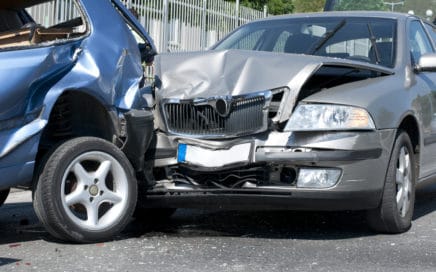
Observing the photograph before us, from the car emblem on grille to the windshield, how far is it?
1.37 metres

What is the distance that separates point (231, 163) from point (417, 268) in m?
1.39

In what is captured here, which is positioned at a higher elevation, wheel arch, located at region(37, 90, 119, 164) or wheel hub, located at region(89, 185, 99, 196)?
wheel arch, located at region(37, 90, 119, 164)

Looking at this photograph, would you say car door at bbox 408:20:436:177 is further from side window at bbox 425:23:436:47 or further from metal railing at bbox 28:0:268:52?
metal railing at bbox 28:0:268:52

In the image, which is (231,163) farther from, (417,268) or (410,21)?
(410,21)

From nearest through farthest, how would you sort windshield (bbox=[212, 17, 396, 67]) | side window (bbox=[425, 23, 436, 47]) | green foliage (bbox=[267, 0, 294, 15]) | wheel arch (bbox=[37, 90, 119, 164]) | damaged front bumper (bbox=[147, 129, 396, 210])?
damaged front bumper (bbox=[147, 129, 396, 210]) → wheel arch (bbox=[37, 90, 119, 164]) → windshield (bbox=[212, 17, 396, 67]) → side window (bbox=[425, 23, 436, 47]) → green foliage (bbox=[267, 0, 294, 15])

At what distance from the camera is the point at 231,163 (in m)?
5.11

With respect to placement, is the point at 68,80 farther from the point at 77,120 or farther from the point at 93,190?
the point at 93,190

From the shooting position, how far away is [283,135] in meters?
5.07

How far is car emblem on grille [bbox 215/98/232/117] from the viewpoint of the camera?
523cm


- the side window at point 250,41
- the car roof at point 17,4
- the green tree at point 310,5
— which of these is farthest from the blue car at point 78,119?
the green tree at point 310,5

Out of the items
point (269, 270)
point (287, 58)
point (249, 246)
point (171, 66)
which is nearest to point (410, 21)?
point (287, 58)

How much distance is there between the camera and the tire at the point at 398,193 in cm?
537

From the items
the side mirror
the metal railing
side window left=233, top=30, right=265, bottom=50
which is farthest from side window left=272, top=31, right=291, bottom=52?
the metal railing

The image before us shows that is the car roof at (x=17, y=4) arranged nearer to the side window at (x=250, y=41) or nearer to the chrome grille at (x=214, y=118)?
the chrome grille at (x=214, y=118)
